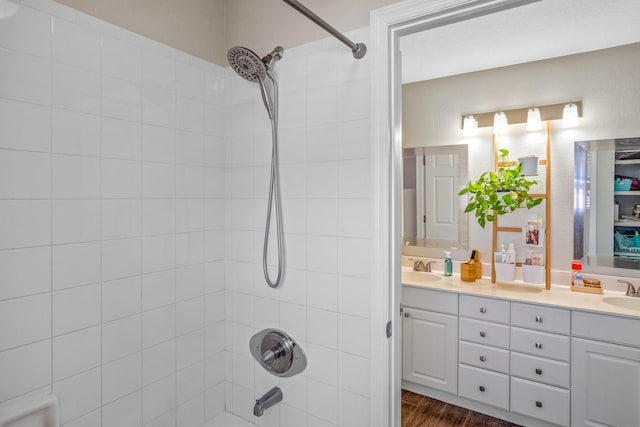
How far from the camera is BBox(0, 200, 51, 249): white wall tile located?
3.52 ft

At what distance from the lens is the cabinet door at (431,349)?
2.53 m

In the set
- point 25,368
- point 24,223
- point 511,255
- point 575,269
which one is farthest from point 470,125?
point 25,368

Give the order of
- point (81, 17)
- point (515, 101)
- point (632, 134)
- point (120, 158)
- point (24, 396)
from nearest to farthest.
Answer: point (24, 396)
point (81, 17)
point (120, 158)
point (632, 134)
point (515, 101)

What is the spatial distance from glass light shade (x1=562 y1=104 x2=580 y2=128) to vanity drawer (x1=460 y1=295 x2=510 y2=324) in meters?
1.36

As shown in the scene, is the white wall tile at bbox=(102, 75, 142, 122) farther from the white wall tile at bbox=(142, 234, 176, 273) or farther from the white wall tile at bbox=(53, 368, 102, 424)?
the white wall tile at bbox=(53, 368, 102, 424)

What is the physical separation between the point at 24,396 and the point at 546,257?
9.92 ft

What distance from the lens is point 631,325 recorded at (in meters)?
1.96

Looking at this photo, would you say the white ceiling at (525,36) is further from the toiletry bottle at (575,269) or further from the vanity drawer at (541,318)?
the vanity drawer at (541,318)

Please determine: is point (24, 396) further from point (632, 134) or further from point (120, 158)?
point (632, 134)

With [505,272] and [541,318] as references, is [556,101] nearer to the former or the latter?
[505,272]

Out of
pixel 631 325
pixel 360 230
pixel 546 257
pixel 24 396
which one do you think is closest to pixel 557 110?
pixel 546 257

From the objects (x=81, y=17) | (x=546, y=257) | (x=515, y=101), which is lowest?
(x=546, y=257)

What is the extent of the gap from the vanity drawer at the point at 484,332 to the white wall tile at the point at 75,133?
2420 mm

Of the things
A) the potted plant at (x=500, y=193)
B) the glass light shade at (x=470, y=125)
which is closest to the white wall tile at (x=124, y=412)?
the potted plant at (x=500, y=193)
